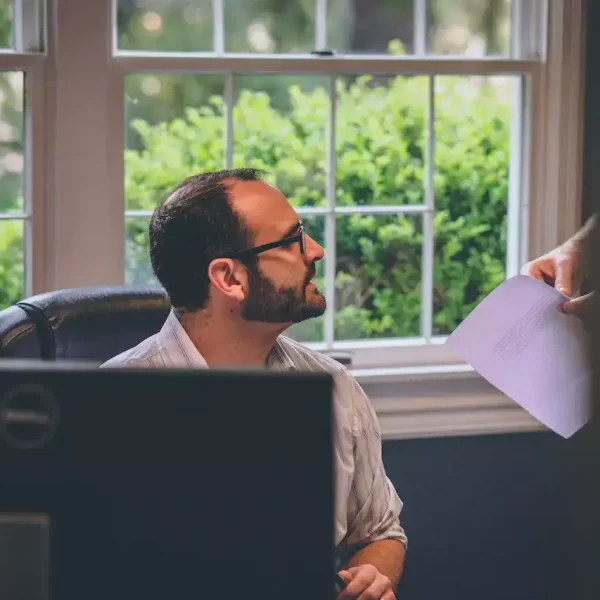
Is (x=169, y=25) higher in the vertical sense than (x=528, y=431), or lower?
higher

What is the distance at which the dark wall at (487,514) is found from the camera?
281 centimetres

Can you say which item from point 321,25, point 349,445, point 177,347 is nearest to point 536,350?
point 349,445

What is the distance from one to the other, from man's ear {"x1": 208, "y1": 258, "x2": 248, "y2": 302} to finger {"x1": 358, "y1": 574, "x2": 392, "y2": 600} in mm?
531

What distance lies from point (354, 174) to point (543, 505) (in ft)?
3.38

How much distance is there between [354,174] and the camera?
2766 mm

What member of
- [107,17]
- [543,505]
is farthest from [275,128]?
[543,505]

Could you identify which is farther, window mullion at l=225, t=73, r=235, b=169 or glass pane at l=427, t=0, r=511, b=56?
glass pane at l=427, t=0, r=511, b=56

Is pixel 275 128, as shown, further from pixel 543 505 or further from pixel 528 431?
pixel 543 505

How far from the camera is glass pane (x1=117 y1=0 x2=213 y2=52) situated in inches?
100

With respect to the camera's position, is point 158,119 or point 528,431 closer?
point 158,119

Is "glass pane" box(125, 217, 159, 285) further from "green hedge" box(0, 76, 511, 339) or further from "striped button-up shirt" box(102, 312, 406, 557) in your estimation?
"striped button-up shirt" box(102, 312, 406, 557)

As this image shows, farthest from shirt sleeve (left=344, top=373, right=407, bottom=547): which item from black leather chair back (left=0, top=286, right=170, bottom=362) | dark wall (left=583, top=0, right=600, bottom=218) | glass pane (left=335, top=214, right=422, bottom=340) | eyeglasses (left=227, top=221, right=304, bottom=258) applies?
dark wall (left=583, top=0, right=600, bottom=218)

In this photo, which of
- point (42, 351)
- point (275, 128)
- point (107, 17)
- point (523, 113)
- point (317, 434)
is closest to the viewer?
point (317, 434)

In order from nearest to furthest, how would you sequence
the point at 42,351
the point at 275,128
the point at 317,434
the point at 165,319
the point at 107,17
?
the point at 317,434 → the point at 42,351 → the point at 165,319 → the point at 107,17 → the point at 275,128
